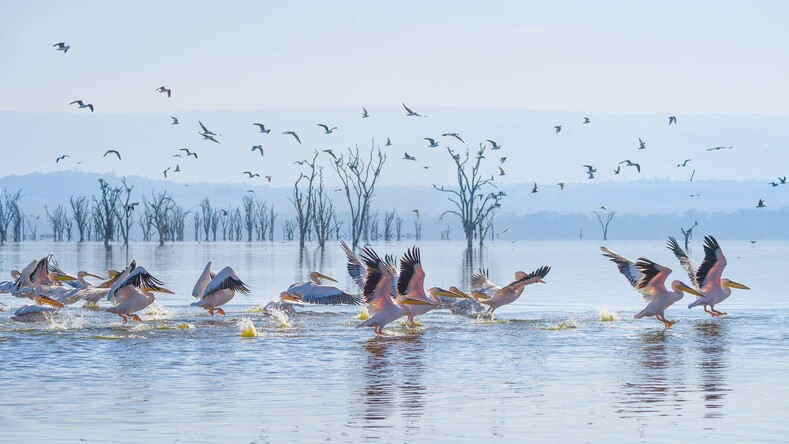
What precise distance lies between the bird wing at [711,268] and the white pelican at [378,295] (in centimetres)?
596

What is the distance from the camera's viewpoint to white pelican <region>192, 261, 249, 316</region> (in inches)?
728

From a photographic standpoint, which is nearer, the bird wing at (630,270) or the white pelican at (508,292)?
the bird wing at (630,270)

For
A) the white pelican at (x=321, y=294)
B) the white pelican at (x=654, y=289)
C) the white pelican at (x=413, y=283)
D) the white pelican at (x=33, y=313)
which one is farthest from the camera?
the white pelican at (x=321, y=294)

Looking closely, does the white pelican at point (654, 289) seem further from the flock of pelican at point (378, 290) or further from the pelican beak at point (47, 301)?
the pelican beak at point (47, 301)

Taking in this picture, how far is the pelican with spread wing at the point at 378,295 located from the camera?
1644 cm

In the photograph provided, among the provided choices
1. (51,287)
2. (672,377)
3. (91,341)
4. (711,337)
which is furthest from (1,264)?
(672,377)

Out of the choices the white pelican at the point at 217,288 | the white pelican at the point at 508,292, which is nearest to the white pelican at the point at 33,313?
the white pelican at the point at 217,288

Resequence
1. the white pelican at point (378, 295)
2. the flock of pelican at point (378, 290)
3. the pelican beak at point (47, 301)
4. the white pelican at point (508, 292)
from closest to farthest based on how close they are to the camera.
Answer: the white pelican at point (378, 295), the flock of pelican at point (378, 290), the pelican beak at point (47, 301), the white pelican at point (508, 292)

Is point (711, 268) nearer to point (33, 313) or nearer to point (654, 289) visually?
point (654, 289)

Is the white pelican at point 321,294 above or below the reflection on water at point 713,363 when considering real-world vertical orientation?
above

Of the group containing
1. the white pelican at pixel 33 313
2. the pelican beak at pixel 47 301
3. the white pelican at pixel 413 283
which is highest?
the white pelican at pixel 413 283

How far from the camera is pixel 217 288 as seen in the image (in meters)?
18.6

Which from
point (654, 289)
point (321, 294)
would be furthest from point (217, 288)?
point (654, 289)

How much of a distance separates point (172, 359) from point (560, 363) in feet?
14.5
